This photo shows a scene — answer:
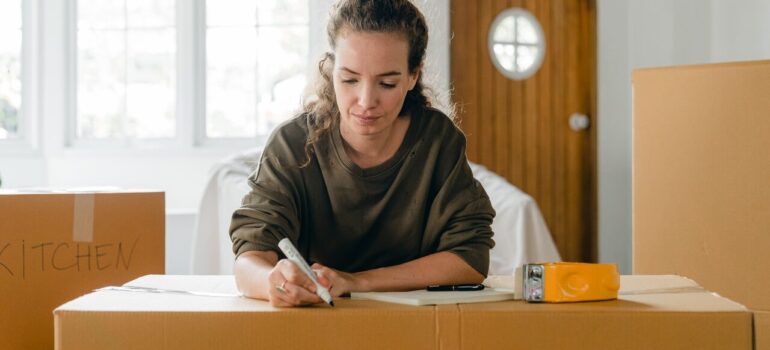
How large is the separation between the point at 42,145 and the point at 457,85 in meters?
1.98

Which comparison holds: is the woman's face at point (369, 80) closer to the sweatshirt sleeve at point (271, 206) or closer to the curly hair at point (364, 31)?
the curly hair at point (364, 31)

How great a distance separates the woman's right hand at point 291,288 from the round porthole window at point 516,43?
11.6 feet

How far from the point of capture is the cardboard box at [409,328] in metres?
1.10

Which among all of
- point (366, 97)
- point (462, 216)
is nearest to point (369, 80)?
point (366, 97)

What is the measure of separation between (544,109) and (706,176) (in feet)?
8.95

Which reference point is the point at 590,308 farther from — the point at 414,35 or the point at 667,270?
the point at 667,270

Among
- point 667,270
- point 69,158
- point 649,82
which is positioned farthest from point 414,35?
point 69,158

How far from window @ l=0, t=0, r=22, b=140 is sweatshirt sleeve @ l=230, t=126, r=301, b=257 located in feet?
11.9

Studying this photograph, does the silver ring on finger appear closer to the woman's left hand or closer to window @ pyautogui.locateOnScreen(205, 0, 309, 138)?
the woman's left hand

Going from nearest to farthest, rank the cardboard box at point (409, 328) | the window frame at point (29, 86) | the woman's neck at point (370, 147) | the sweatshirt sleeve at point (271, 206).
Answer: the cardboard box at point (409, 328)
the sweatshirt sleeve at point (271, 206)
the woman's neck at point (370, 147)
the window frame at point (29, 86)

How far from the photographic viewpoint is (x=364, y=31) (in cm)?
160

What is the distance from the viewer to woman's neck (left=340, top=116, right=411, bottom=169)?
1646mm

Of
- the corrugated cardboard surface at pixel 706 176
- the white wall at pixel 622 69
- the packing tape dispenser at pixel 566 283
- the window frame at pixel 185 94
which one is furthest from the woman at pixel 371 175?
the window frame at pixel 185 94

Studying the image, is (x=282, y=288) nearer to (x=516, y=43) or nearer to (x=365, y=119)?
(x=365, y=119)
